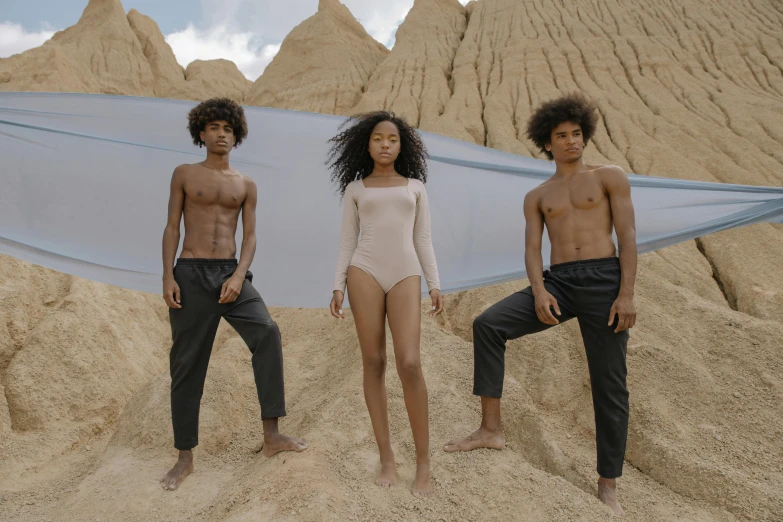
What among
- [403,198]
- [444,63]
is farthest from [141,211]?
[444,63]

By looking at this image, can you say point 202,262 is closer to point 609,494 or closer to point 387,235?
point 387,235

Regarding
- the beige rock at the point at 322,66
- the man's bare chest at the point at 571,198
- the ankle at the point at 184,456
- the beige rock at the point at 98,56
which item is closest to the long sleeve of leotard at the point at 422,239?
the man's bare chest at the point at 571,198

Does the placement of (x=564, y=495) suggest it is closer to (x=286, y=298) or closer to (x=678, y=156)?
(x=286, y=298)

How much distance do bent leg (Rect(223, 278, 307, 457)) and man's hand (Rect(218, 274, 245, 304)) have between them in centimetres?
7

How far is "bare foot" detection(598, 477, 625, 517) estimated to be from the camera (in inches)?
114

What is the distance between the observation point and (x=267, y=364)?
3.05 metres

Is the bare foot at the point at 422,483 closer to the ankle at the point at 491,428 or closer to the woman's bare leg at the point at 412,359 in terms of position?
the woman's bare leg at the point at 412,359

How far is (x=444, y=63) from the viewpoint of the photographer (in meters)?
13.4

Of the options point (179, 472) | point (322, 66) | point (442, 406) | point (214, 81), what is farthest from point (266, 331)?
point (214, 81)

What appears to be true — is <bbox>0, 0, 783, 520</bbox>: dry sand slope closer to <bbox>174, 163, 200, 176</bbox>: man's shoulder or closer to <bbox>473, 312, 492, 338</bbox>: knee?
<bbox>473, 312, 492, 338</bbox>: knee

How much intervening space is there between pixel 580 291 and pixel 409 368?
1.01 meters

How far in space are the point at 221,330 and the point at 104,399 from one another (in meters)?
1.25

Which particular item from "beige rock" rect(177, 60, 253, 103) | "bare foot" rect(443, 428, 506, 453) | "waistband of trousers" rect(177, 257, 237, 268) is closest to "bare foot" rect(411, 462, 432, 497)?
"bare foot" rect(443, 428, 506, 453)

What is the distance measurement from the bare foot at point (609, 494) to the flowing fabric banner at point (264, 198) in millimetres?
1530
